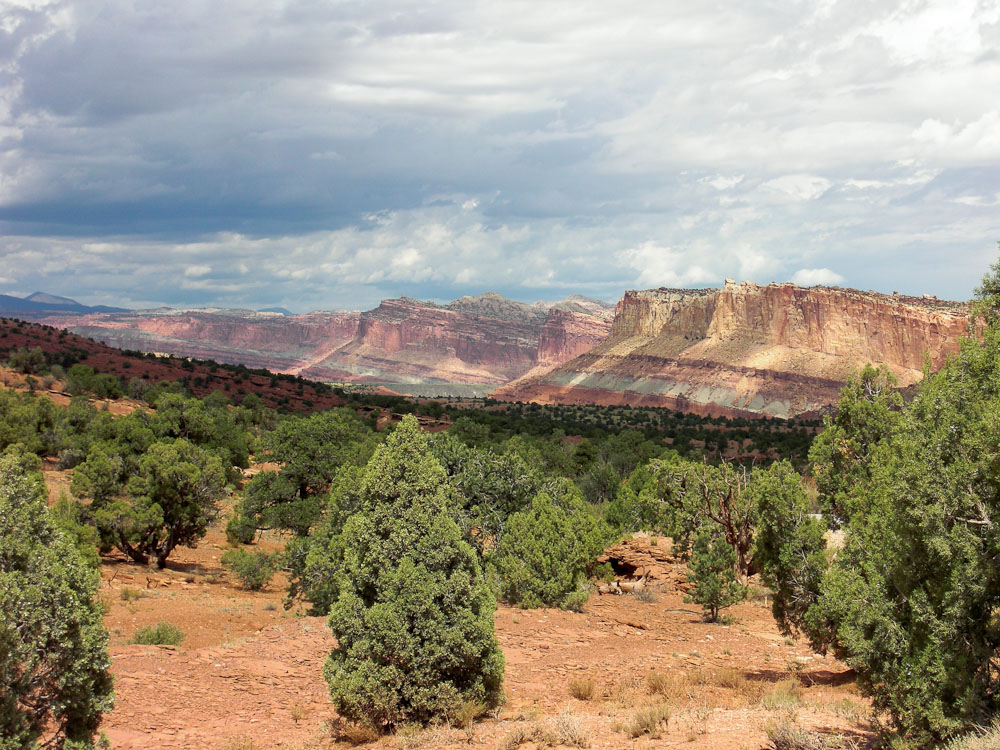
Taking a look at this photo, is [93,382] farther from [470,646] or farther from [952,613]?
[952,613]

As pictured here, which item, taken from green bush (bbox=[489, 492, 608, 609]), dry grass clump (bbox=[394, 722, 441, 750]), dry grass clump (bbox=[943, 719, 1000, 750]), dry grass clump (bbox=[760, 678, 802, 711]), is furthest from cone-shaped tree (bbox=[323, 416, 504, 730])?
green bush (bbox=[489, 492, 608, 609])

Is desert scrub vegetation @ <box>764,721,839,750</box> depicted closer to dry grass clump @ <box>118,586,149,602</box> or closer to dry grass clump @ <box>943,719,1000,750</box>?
dry grass clump @ <box>943,719,1000,750</box>

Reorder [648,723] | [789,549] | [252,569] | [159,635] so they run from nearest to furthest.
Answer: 1. [648,723]
2. [159,635]
3. [789,549]
4. [252,569]

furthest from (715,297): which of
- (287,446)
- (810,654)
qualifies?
(810,654)

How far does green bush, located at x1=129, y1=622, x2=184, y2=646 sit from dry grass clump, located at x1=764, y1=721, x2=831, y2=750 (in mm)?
12462

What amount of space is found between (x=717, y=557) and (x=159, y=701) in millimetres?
17186

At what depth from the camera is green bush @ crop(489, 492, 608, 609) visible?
21828mm

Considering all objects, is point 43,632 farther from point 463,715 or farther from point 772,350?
point 772,350

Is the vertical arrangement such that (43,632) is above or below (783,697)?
above

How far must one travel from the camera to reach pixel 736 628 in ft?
71.5

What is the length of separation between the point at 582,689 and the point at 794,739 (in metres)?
4.30

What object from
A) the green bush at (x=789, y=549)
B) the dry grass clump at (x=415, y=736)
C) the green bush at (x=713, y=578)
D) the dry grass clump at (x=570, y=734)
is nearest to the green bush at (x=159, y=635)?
the dry grass clump at (x=415, y=736)

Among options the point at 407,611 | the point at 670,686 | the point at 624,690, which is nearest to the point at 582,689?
the point at 624,690

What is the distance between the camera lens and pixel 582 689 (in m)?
12.8
